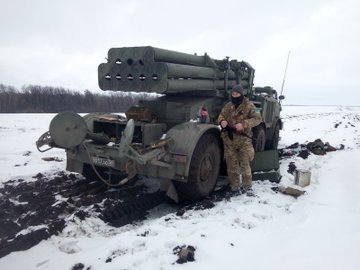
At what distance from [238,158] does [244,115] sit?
68cm

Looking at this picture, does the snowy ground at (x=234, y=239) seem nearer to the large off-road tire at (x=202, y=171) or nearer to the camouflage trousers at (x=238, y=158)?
the camouflage trousers at (x=238, y=158)

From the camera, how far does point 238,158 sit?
5.75m

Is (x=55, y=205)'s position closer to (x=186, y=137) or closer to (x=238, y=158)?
(x=186, y=137)

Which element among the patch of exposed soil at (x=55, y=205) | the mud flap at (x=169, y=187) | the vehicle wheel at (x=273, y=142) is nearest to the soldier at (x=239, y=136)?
the mud flap at (x=169, y=187)

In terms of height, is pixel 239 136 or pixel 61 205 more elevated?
pixel 239 136

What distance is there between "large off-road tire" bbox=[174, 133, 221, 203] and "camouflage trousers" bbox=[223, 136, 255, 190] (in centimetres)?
→ 20

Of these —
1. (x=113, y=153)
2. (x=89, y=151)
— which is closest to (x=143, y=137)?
(x=113, y=153)

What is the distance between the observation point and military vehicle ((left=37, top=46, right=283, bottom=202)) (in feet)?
16.2

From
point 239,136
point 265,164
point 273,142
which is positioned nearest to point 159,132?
point 239,136

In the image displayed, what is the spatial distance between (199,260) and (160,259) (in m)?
0.35

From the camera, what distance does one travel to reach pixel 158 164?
15.8 feet

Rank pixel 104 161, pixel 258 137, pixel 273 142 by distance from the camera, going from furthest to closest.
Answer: pixel 273 142 → pixel 258 137 → pixel 104 161

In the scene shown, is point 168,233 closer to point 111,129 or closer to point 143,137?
point 143,137

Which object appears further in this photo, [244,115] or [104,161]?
[244,115]
